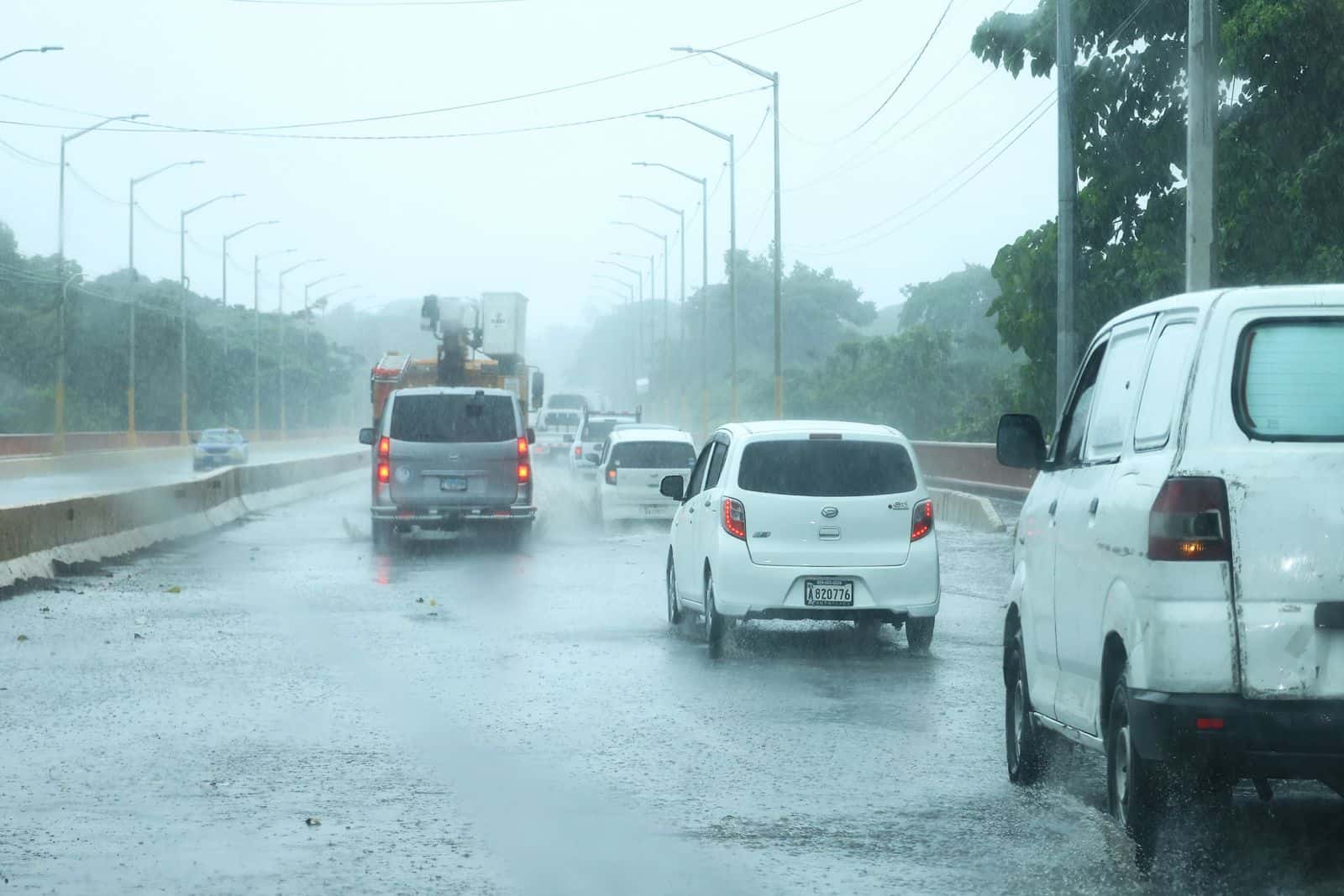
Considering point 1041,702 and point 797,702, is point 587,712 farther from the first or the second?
point 1041,702

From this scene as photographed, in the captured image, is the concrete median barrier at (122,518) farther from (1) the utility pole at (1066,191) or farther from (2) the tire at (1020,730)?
(2) the tire at (1020,730)

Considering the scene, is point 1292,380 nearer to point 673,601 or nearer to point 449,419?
point 673,601

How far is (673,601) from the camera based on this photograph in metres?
16.2

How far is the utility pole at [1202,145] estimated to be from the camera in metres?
18.8

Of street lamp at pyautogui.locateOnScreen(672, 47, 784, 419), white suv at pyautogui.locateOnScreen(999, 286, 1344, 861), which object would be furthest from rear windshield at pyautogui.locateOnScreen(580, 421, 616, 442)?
white suv at pyautogui.locateOnScreen(999, 286, 1344, 861)

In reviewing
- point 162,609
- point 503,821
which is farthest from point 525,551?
point 503,821

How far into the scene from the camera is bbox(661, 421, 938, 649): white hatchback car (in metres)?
13.9

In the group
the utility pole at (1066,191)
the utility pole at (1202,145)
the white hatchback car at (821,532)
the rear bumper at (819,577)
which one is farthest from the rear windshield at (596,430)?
the rear bumper at (819,577)

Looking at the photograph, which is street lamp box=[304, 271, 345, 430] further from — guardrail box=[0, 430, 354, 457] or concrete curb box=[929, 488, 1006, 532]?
concrete curb box=[929, 488, 1006, 532]

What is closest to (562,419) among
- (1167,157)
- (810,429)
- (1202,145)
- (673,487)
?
(1167,157)

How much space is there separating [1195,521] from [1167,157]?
84.6 ft

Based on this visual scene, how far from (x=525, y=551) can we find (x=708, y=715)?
1446 centimetres

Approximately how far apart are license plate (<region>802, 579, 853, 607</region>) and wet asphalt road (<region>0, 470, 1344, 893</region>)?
0.39 metres

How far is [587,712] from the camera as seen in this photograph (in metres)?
11.1
